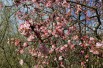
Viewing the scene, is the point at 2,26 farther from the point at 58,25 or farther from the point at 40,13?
the point at 58,25

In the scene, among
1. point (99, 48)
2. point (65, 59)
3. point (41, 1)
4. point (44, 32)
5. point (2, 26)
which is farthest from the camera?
point (2, 26)

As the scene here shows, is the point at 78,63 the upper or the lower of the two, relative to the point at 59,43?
lower

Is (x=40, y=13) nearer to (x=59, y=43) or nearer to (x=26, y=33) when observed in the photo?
(x=59, y=43)

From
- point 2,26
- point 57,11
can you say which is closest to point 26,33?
point 57,11

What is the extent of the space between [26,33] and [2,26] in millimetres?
5575

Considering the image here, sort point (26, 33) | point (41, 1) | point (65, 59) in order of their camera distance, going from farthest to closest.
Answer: point (41, 1)
point (65, 59)
point (26, 33)

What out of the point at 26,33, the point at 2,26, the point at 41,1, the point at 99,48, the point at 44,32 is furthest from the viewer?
the point at 2,26

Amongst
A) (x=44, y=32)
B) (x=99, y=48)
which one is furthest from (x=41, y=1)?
(x=99, y=48)

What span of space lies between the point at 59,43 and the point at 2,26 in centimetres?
352

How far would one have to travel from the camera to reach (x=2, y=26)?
9.96 metres

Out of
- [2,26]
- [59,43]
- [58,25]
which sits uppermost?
[58,25]

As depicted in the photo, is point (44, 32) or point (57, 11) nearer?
point (44, 32)

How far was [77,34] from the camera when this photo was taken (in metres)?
7.08

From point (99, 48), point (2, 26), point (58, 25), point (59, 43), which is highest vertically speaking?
point (99, 48)
